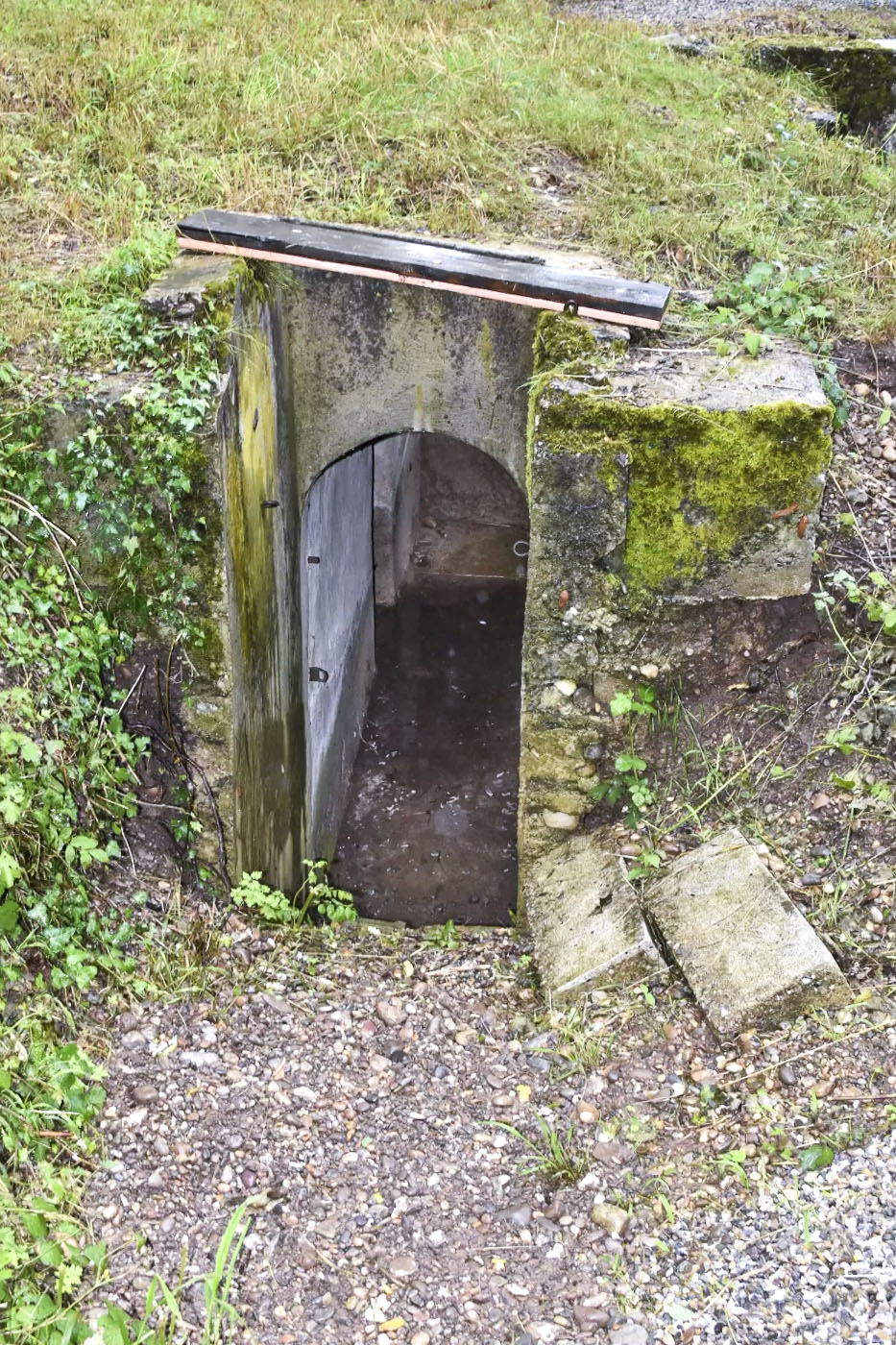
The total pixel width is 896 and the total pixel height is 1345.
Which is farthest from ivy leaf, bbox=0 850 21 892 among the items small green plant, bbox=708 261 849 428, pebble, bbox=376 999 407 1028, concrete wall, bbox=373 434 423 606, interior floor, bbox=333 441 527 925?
concrete wall, bbox=373 434 423 606

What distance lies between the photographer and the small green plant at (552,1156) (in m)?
3.53

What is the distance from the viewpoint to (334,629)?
751 centimetres

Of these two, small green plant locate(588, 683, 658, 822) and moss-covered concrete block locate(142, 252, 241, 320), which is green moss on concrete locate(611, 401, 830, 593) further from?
moss-covered concrete block locate(142, 252, 241, 320)

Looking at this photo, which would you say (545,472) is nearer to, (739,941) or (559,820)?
(559,820)

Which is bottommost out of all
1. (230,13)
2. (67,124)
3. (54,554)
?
(54,554)

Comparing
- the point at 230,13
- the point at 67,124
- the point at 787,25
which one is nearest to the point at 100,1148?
the point at 67,124

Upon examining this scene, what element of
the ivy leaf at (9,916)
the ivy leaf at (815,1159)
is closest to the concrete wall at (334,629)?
the ivy leaf at (9,916)

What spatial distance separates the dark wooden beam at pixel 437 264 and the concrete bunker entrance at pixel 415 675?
1280 millimetres

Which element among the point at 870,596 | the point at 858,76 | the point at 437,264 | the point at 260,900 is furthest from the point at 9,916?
the point at 858,76

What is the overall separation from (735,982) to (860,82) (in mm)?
7040

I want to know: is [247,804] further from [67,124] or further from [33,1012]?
[67,124]

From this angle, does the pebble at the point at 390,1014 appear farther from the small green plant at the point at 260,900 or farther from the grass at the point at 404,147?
the grass at the point at 404,147

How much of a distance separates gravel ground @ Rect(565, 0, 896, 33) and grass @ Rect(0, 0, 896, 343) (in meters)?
1.87

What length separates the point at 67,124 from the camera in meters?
6.44
